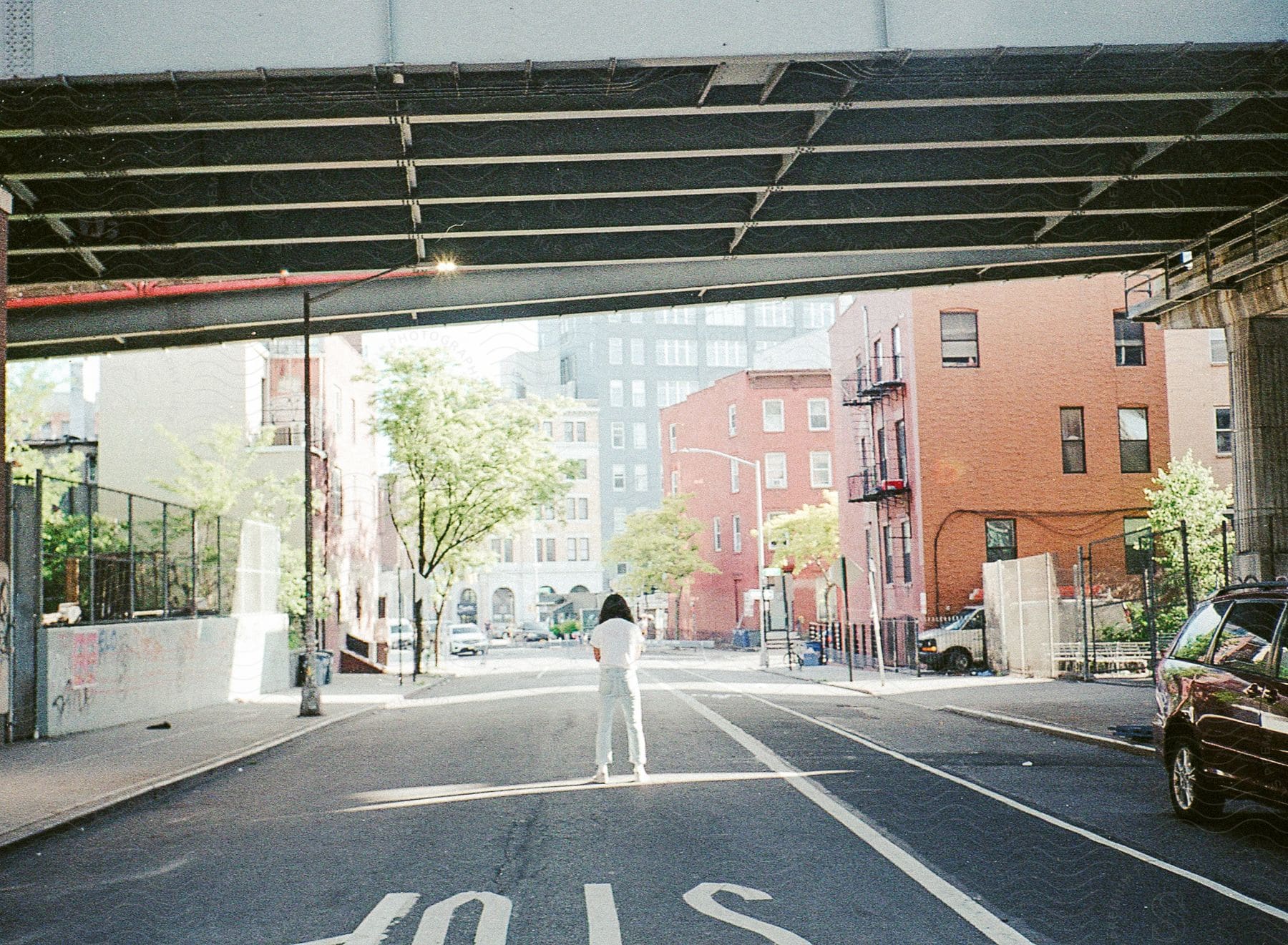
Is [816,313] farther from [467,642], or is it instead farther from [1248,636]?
[1248,636]

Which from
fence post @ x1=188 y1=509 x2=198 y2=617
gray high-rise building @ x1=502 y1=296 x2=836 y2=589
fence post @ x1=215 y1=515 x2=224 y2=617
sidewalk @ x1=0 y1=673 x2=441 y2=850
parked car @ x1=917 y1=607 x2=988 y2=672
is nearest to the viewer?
sidewalk @ x1=0 y1=673 x2=441 y2=850

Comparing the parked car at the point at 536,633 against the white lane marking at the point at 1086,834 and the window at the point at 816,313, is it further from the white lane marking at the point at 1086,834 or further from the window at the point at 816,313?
the white lane marking at the point at 1086,834

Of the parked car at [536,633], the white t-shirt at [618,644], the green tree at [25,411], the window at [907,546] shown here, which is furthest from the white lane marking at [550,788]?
the parked car at [536,633]

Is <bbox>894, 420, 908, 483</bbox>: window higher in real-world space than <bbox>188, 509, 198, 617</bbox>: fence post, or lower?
higher

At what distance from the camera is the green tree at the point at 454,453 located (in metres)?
47.0

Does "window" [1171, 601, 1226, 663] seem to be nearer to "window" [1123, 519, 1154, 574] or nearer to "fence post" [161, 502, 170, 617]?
"window" [1123, 519, 1154, 574]

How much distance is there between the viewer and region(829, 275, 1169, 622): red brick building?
136 ft

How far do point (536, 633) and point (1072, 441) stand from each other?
2387 inches

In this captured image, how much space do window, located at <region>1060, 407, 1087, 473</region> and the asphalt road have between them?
2618 cm

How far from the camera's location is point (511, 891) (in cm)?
832

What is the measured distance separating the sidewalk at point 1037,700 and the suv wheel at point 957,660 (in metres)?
0.47

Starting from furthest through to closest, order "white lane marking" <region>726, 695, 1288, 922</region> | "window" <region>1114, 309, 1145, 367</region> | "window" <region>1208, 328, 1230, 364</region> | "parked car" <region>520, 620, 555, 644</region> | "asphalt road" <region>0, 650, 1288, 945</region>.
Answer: "parked car" <region>520, 620, 555, 644</region> → "window" <region>1208, 328, 1230, 364</region> → "window" <region>1114, 309, 1145, 367</region> → "white lane marking" <region>726, 695, 1288, 922</region> → "asphalt road" <region>0, 650, 1288, 945</region>

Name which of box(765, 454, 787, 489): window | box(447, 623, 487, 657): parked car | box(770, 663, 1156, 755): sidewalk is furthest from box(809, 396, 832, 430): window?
box(770, 663, 1156, 755): sidewalk

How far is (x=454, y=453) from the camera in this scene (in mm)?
46438
